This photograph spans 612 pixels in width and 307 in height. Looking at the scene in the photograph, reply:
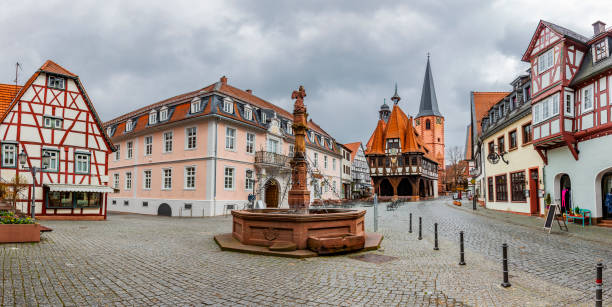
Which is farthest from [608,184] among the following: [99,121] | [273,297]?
[99,121]

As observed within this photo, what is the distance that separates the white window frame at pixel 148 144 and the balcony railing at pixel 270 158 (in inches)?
330

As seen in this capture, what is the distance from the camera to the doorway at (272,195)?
29516 millimetres

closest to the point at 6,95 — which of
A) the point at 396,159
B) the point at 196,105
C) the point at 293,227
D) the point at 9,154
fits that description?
the point at 9,154

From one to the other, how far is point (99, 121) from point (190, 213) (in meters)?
7.96

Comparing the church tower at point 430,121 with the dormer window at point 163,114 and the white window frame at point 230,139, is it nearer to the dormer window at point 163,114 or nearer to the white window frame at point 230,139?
the white window frame at point 230,139

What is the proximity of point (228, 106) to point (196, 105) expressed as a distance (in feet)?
7.26

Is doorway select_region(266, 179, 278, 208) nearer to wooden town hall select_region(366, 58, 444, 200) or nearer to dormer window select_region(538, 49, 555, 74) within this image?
dormer window select_region(538, 49, 555, 74)

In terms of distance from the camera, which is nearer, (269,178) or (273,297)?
(273,297)

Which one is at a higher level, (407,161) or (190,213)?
(407,161)

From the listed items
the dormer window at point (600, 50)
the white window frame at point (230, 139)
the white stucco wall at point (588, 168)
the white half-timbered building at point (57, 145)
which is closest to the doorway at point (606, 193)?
the white stucco wall at point (588, 168)

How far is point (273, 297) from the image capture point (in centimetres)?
543

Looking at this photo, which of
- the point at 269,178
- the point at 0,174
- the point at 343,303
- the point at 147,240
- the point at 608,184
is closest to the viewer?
the point at 343,303

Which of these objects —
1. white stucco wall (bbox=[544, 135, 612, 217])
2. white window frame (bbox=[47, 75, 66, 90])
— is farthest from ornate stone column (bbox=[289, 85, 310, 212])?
white window frame (bbox=[47, 75, 66, 90])

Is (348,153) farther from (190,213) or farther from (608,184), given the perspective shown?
(608,184)
